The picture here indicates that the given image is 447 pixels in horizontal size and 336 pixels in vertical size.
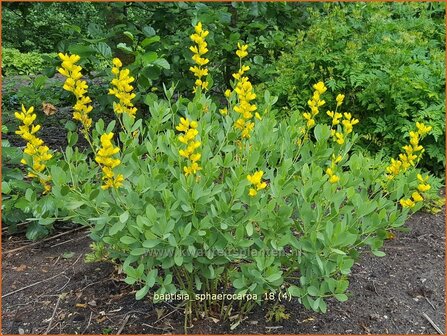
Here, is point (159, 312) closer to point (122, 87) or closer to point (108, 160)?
point (108, 160)

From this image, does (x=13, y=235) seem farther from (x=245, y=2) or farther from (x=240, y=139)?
(x=245, y=2)

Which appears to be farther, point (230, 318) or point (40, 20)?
point (40, 20)

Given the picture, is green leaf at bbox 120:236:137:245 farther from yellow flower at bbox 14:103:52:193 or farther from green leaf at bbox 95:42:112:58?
green leaf at bbox 95:42:112:58

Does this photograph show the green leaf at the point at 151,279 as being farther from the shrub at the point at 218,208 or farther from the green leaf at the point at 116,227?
the green leaf at the point at 116,227

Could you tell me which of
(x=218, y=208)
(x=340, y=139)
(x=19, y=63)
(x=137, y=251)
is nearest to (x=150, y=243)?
(x=137, y=251)

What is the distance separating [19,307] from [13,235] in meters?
0.81

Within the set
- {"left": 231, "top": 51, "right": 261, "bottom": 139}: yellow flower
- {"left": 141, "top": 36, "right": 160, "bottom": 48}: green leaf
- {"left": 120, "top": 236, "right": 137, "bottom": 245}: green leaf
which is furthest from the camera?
{"left": 141, "top": 36, "right": 160, "bottom": 48}: green leaf

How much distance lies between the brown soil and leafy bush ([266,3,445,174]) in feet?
3.90

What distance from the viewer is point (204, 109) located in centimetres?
259

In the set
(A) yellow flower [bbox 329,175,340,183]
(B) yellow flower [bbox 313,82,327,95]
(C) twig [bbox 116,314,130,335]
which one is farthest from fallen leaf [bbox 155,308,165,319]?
(B) yellow flower [bbox 313,82,327,95]

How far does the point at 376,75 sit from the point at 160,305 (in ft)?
8.67

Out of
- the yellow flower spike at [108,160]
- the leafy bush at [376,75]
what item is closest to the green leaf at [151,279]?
the yellow flower spike at [108,160]

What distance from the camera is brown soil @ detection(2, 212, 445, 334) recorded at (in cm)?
250

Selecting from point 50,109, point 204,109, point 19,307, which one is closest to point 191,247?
point 204,109
